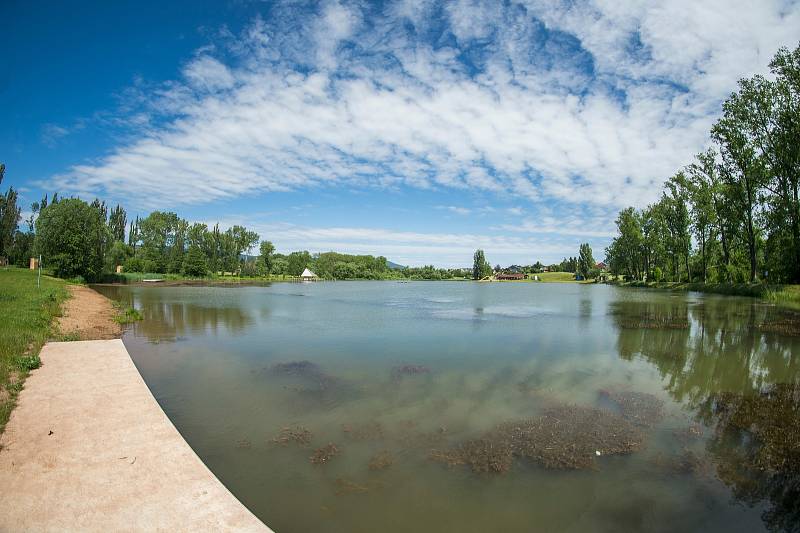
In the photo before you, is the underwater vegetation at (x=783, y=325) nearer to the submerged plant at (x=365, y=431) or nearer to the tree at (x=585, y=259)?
the submerged plant at (x=365, y=431)

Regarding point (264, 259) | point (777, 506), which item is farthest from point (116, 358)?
point (264, 259)

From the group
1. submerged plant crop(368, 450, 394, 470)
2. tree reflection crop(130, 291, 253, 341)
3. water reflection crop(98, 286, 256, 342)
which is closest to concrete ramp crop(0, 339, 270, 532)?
submerged plant crop(368, 450, 394, 470)

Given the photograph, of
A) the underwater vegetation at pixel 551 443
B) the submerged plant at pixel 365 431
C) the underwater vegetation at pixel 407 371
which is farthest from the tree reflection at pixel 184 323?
the underwater vegetation at pixel 551 443

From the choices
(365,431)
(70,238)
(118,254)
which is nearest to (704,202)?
(365,431)

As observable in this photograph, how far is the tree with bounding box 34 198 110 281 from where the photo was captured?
4988 cm

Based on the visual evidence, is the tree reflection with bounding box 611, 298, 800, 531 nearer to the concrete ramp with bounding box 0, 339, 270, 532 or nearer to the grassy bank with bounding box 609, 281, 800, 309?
the concrete ramp with bounding box 0, 339, 270, 532

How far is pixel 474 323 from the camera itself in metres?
21.7

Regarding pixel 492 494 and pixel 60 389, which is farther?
pixel 60 389

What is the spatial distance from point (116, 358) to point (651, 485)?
12057 millimetres

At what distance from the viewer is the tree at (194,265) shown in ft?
296

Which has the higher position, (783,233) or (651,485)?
(783,233)

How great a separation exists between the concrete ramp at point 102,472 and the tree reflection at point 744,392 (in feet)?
20.6

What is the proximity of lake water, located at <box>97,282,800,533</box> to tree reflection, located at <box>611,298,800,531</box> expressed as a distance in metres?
0.04

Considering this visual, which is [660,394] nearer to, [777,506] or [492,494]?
[777,506]
